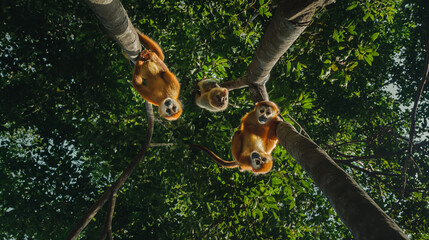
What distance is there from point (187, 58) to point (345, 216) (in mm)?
3472

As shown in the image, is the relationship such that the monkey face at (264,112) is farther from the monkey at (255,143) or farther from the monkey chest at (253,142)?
the monkey chest at (253,142)

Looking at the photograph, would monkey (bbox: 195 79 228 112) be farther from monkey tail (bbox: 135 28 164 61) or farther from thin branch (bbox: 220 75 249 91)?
monkey tail (bbox: 135 28 164 61)

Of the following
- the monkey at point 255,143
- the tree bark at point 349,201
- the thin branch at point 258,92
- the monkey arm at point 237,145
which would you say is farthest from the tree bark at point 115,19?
the monkey arm at point 237,145

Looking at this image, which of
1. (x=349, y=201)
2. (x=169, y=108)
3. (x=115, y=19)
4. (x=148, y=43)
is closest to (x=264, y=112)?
(x=169, y=108)

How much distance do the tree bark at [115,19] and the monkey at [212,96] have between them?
4.32ft

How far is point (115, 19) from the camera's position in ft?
6.61

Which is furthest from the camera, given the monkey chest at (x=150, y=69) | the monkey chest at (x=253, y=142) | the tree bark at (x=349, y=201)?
the monkey chest at (x=253, y=142)

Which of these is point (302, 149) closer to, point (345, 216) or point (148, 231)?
point (345, 216)

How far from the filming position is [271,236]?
428 cm

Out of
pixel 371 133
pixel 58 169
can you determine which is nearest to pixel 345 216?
pixel 58 169

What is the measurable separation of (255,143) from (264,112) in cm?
68

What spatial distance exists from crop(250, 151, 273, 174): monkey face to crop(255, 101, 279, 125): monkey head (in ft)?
1.62

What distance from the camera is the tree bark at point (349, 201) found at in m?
1.00

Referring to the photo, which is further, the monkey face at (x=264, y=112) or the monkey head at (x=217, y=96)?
the monkey head at (x=217, y=96)
